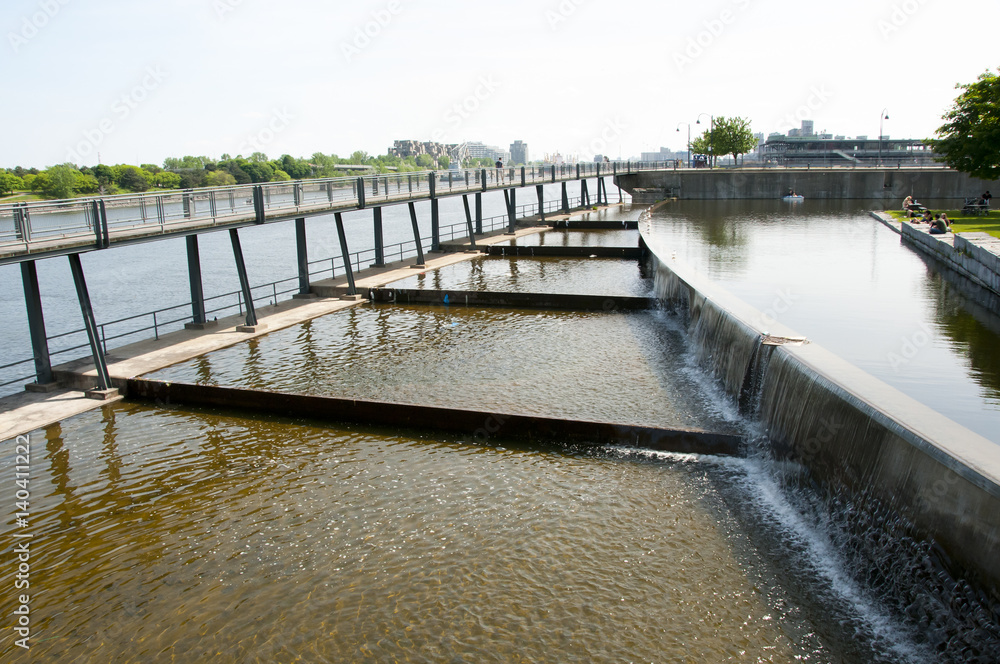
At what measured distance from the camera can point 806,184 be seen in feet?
211

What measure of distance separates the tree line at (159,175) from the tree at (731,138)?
2966 centimetres

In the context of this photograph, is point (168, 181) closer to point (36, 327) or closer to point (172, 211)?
point (172, 211)

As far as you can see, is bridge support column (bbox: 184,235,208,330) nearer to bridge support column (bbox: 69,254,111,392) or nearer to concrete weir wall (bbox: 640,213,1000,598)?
bridge support column (bbox: 69,254,111,392)

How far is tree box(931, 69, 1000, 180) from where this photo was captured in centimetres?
3209

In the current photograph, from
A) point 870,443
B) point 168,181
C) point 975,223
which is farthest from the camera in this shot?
point 168,181

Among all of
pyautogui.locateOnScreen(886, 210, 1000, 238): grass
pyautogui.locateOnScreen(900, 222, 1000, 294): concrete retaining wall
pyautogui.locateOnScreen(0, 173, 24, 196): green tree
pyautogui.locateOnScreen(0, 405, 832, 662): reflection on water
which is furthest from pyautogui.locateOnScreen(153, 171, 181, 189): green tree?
pyautogui.locateOnScreen(886, 210, 1000, 238): grass

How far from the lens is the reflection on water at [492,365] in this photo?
12969 millimetres

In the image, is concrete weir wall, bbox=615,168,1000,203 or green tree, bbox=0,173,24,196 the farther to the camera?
concrete weir wall, bbox=615,168,1000,203

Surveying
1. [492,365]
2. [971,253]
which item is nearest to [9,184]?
[492,365]

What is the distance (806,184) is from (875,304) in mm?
52199

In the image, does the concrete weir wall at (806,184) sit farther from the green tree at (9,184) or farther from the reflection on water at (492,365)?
the reflection on water at (492,365)

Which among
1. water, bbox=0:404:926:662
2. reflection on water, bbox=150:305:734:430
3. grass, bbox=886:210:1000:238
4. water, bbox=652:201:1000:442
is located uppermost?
grass, bbox=886:210:1000:238

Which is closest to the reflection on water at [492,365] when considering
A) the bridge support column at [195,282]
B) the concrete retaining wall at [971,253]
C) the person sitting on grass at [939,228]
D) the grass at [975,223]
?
the bridge support column at [195,282]

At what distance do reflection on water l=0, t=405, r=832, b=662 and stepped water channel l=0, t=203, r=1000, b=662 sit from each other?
1.2 inches
